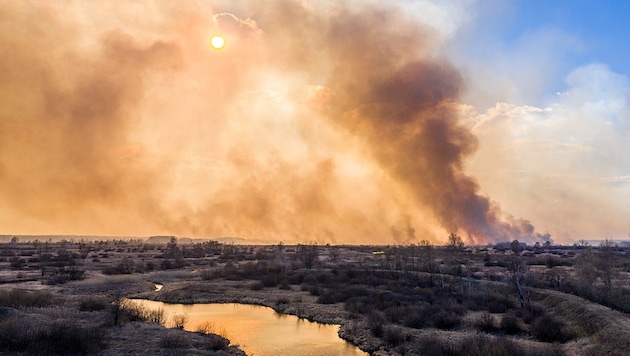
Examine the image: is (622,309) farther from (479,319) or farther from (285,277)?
(285,277)

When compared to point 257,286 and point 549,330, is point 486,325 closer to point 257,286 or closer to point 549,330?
point 549,330

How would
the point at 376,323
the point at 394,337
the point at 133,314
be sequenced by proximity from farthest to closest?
the point at 376,323
the point at 133,314
the point at 394,337

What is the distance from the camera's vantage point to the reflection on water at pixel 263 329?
3159 cm

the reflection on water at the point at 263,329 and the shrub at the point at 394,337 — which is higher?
the shrub at the point at 394,337

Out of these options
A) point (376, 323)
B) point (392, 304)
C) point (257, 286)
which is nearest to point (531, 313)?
point (392, 304)

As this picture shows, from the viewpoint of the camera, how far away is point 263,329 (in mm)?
38625

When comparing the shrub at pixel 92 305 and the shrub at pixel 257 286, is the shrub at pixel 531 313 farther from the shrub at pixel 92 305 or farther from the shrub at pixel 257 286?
the shrub at pixel 92 305

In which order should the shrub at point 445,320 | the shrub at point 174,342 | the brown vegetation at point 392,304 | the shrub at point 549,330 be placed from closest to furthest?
1. the shrub at point 174,342
2. the brown vegetation at point 392,304
3. the shrub at point 549,330
4. the shrub at point 445,320

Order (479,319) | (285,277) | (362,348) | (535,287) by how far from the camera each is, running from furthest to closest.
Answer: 1. (285,277)
2. (535,287)
3. (479,319)
4. (362,348)

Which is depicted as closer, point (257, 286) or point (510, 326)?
point (510, 326)

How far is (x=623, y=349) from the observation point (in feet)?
75.9

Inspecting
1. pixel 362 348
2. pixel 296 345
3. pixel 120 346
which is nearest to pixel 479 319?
pixel 362 348

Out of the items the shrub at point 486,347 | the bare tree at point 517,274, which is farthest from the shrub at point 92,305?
the bare tree at point 517,274

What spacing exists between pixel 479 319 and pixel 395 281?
28.4 m
